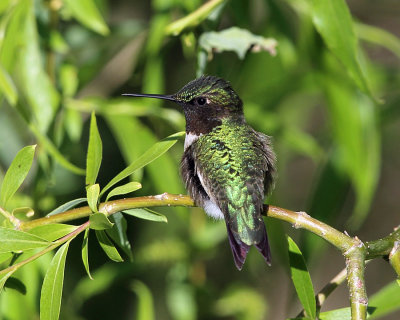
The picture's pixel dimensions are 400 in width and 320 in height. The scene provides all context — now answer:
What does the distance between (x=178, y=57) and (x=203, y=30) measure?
2096mm

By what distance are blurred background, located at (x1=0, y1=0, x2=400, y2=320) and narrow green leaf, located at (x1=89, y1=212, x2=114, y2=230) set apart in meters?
0.75

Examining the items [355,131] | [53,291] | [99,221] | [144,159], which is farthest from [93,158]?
[355,131]

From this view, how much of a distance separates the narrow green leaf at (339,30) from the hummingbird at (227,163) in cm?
42

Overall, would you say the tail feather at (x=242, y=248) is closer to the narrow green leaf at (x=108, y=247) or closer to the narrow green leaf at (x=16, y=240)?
the narrow green leaf at (x=108, y=247)

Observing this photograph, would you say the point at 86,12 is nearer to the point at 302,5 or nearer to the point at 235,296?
the point at 302,5

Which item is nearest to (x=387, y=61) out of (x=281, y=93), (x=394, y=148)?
(x=394, y=148)

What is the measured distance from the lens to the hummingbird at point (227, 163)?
6.68 ft

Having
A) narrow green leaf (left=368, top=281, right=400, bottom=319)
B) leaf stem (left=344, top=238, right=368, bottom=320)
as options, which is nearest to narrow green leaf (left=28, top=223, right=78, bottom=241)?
leaf stem (left=344, top=238, right=368, bottom=320)

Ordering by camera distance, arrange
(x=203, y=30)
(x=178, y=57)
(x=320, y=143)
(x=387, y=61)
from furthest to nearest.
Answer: (x=387, y=61), (x=178, y=57), (x=320, y=143), (x=203, y=30)

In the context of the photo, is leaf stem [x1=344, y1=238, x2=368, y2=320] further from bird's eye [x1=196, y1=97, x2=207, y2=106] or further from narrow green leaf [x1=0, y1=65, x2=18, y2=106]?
narrow green leaf [x1=0, y1=65, x2=18, y2=106]

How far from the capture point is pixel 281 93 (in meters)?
3.63

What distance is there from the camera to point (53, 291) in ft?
5.32

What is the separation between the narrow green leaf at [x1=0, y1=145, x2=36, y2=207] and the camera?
1.69 meters

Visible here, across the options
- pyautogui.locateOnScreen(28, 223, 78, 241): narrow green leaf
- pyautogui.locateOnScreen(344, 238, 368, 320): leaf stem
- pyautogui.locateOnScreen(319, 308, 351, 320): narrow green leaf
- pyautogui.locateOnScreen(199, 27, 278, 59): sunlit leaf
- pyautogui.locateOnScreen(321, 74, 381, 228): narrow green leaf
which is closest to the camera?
pyautogui.locateOnScreen(344, 238, 368, 320): leaf stem
